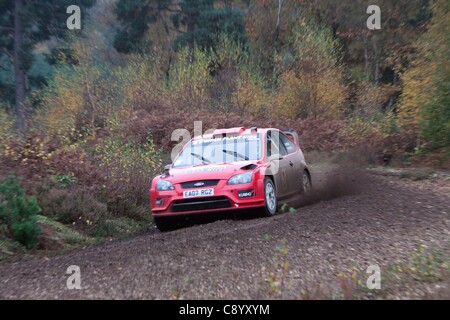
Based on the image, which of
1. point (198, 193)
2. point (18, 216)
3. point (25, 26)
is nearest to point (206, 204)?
point (198, 193)

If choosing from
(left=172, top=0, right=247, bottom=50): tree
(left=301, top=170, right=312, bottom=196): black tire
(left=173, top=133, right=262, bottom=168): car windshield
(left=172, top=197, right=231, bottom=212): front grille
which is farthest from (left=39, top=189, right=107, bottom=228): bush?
(left=172, top=0, right=247, bottom=50): tree

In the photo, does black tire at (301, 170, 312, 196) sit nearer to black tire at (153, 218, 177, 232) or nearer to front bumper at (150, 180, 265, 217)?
front bumper at (150, 180, 265, 217)

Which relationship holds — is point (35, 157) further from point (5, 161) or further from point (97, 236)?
point (97, 236)

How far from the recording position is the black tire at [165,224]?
10766 mm

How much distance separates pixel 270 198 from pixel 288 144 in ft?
7.88

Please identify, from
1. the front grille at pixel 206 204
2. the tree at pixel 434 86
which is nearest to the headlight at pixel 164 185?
the front grille at pixel 206 204

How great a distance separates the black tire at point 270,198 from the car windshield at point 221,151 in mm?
630

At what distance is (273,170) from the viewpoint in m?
11.3

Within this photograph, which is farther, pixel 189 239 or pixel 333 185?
pixel 333 185

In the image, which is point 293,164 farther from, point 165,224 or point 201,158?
point 165,224

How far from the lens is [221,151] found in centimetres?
1166

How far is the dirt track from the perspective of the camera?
19.3 feet
